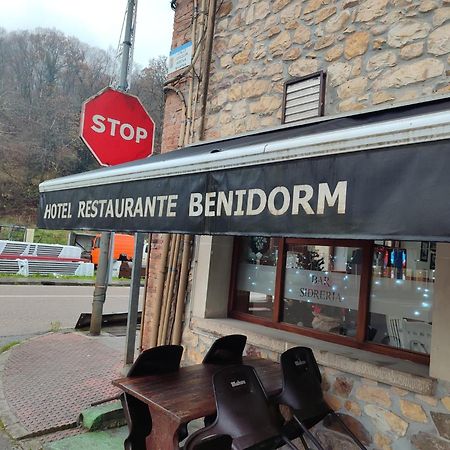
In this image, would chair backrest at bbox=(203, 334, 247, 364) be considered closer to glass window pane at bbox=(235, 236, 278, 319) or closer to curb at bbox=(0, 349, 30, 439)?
glass window pane at bbox=(235, 236, 278, 319)

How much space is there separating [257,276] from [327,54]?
87.6 inches

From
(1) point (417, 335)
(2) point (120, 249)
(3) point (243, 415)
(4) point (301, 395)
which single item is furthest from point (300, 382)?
(2) point (120, 249)

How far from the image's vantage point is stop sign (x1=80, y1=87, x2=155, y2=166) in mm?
4879

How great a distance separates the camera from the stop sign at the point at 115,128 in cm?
488

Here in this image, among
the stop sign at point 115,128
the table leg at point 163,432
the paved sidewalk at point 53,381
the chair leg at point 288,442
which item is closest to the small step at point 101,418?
the paved sidewalk at point 53,381

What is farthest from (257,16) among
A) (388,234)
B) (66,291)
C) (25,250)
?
(25,250)

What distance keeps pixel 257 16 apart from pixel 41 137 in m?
49.8

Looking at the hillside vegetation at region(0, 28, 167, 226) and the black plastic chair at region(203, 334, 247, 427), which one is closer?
the black plastic chair at region(203, 334, 247, 427)

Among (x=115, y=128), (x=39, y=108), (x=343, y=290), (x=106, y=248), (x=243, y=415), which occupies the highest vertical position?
(x=39, y=108)

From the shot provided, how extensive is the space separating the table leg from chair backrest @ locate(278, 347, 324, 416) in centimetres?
75

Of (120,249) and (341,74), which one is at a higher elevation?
(341,74)

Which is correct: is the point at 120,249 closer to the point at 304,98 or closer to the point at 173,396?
the point at 304,98

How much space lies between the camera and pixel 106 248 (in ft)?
25.0

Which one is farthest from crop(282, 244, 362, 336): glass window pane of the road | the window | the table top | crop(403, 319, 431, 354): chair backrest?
the road
